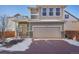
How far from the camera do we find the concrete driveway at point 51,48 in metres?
14.6

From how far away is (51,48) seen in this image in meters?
14.7

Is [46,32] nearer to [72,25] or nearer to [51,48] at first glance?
[51,48]

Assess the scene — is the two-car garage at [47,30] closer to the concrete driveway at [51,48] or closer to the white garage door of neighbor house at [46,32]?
the white garage door of neighbor house at [46,32]

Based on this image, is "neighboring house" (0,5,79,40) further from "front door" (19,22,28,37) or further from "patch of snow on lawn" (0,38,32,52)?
"patch of snow on lawn" (0,38,32,52)

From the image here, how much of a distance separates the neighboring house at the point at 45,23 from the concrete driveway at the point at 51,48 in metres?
0.15

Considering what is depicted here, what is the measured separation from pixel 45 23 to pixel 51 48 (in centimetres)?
75

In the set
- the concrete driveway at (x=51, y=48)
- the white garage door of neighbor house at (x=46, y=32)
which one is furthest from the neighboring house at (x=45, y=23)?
the concrete driveway at (x=51, y=48)

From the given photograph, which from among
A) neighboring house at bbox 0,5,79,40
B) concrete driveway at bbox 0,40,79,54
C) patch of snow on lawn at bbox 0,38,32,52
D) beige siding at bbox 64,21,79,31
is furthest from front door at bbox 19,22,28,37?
beige siding at bbox 64,21,79,31

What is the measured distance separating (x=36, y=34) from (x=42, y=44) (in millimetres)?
347

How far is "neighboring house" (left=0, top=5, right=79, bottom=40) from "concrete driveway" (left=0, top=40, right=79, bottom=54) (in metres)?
0.15

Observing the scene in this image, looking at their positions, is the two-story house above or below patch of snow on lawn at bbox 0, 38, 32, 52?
above

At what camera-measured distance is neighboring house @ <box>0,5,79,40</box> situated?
14.6m
